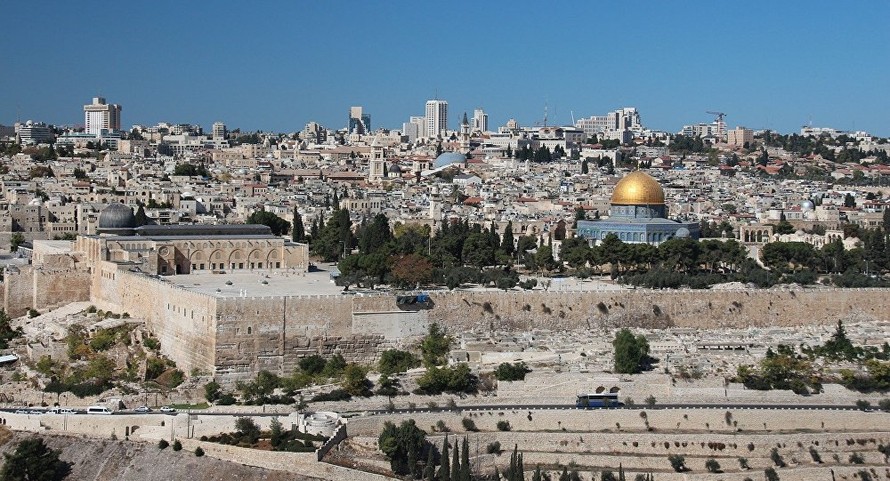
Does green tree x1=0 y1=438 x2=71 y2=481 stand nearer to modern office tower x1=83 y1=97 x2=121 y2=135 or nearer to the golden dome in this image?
the golden dome

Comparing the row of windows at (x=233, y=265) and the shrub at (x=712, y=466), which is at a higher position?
the row of windows at (x=233, y=265)

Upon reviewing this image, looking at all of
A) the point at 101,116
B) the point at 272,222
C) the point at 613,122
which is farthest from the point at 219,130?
the point at 272,222

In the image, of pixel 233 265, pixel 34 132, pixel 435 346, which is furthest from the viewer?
pixel 34 132

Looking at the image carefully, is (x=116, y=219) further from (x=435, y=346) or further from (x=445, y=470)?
(x=445, y=470)

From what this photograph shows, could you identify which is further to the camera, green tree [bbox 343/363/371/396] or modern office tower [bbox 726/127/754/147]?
modern office tower [bbox 726/127/754/147]

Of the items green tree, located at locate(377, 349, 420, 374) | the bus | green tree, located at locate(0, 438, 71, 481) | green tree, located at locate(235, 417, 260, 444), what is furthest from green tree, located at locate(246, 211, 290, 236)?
green tree, located at locate(0, 438, 71, 481)

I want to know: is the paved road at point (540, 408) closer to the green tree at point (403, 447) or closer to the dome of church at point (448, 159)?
the green tree at point (403, 447)

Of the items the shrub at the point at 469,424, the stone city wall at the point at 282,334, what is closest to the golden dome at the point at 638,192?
the stone city wall at the point at 282,334
